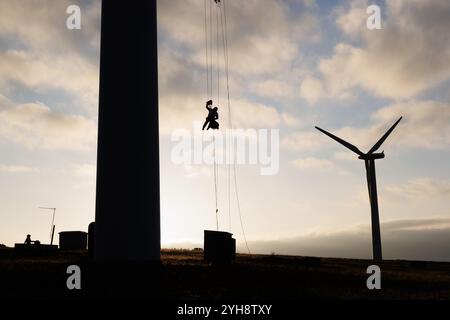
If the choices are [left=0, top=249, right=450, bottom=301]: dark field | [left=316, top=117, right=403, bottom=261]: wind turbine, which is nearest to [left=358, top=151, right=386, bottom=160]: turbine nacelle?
[left=316, top=117, right=403, bottom=261]: wind turbine

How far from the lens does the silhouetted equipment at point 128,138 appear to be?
2098cm

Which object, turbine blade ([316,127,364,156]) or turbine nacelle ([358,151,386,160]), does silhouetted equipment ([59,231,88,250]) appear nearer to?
turbine blade ([316,127,364,156])

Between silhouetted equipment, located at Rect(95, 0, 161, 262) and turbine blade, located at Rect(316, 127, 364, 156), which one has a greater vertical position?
turbine blade, located at Rect(316, 127, 364, 156)

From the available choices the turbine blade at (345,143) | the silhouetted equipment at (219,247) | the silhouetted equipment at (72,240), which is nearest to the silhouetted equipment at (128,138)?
the silhouetted equipment at (219,247)

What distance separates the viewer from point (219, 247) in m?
26.4

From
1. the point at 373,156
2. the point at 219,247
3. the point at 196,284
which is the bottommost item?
the point at 196,284

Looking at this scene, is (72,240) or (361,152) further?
(361,152)

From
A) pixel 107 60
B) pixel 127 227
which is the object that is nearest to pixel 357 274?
pixel 127 227

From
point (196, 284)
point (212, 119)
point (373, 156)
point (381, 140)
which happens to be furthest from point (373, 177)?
point (196, 284)

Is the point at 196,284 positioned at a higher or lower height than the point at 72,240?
lower

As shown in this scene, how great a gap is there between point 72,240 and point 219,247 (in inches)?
835

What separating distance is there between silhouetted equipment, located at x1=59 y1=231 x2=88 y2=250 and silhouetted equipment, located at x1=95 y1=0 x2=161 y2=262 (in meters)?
22.8

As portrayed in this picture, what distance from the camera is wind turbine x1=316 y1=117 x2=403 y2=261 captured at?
52531 mm

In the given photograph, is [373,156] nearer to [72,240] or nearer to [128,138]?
[72,240]
